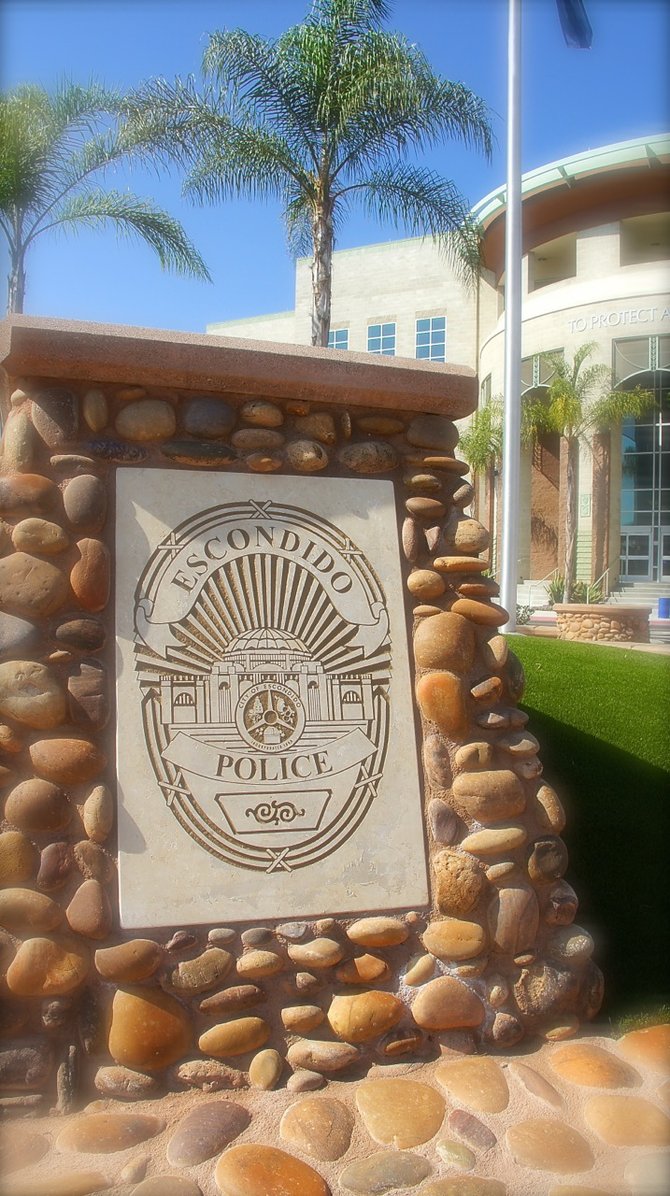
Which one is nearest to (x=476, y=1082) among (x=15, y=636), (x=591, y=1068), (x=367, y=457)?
(x=591, y=1068)

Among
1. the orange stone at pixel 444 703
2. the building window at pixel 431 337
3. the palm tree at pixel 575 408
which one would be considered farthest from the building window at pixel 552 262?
the orange stone at pixel 444 703

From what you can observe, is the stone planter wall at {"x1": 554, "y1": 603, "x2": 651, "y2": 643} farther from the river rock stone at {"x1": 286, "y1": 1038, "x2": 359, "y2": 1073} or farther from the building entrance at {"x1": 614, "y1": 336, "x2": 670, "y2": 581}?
the building entrance at {"x1": 614, "y1": 336, "x2": 670, "y2": 581}

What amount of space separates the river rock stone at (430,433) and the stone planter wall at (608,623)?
9.59 m

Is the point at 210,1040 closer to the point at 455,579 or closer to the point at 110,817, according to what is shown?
the point at 110,817

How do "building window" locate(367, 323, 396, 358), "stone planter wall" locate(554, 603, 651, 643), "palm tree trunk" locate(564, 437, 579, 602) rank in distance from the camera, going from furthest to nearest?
"building window" locate(367, 323, 396, 358) < "palm tree trunk" locate(564, 437, 579, 602) < "stone planter wall" locate(554, 603, 651, 643)

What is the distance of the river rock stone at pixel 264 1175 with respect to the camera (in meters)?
1.92

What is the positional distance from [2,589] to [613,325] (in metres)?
21.1

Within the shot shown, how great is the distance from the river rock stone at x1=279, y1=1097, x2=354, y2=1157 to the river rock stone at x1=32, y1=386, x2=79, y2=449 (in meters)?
1.80

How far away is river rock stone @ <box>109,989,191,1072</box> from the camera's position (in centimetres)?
223

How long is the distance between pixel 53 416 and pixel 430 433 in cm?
113

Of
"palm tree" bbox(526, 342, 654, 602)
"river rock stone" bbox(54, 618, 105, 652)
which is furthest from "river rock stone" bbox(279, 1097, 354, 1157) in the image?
"palm tree" bbox(526, 342, 654, 602)

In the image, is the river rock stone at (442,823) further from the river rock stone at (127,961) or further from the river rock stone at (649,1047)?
the river rock stone at (127,961)

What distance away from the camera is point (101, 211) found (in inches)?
416

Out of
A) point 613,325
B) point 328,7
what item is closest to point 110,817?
point 328,7
